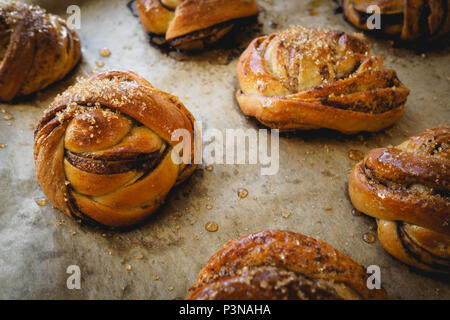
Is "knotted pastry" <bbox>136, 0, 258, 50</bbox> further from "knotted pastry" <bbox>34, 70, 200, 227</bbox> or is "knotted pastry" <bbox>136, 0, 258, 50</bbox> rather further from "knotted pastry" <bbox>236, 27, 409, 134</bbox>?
"knotted pastry" <bbox>34, 70, 200, 227</bbox>

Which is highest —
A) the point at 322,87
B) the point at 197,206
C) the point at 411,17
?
the point at 411,17

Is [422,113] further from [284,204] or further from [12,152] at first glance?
[12,152]

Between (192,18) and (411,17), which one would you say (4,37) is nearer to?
(192,18)

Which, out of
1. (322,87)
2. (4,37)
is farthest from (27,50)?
(322,87)

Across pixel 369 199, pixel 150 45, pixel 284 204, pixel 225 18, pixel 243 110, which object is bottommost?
pixel 284 204

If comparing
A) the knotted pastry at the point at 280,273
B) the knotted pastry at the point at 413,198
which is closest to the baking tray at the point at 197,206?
the knotted pastry at the point at 413,198

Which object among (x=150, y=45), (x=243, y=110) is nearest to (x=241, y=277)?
(x=243, y=110)

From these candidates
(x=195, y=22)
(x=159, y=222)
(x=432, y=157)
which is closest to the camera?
(x=432, y=157)
